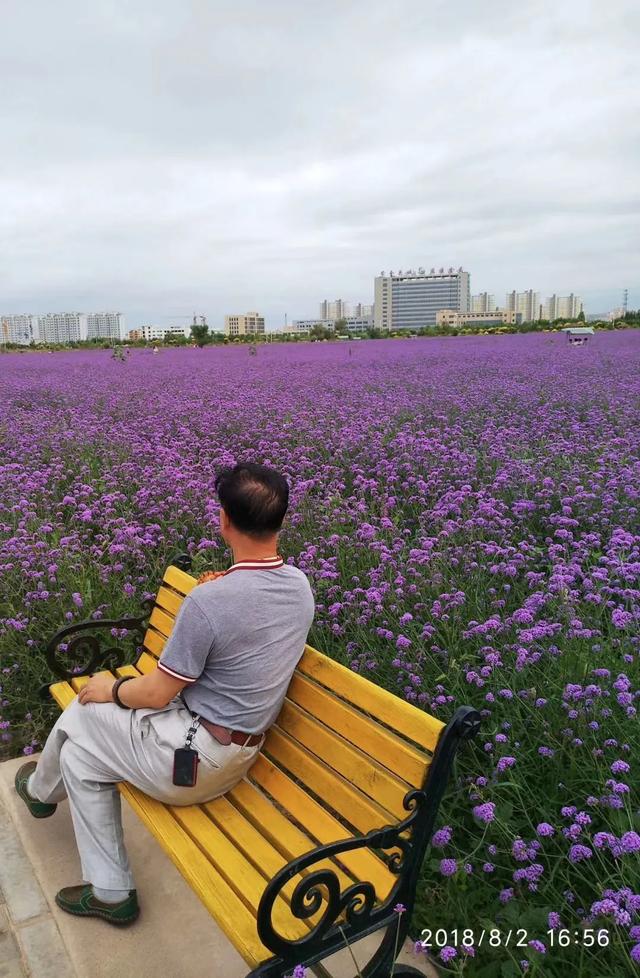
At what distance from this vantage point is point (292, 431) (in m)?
6.33

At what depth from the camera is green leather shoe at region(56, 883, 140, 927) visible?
6.83ft

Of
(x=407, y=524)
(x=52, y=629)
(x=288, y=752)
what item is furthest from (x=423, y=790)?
(x=407, y=524)

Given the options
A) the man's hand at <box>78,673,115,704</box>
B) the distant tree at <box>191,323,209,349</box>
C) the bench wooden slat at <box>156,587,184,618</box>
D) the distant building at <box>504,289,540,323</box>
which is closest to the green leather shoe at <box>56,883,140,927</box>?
the man's hand at <box>78,673,115,704</box>

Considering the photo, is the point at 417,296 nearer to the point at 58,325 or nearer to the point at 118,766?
the point at 58,325

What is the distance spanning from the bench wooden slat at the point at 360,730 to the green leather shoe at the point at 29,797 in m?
1.03

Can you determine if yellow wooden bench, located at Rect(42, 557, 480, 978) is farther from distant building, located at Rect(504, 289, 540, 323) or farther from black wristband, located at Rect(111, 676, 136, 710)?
distant building, located at Rect(504, 289, 540, 323)

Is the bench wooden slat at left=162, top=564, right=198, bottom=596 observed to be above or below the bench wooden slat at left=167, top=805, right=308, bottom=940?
above

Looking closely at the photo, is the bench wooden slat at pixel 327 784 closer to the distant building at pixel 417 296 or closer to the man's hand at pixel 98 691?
the man's hand at pixel 98 691

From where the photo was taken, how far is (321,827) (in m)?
1.86

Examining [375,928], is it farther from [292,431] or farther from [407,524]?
[292,431]

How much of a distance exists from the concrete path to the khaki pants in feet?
0.47

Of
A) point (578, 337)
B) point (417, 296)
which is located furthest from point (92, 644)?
point (417, 296)

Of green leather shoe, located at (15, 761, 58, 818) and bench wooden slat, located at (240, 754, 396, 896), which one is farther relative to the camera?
green leather shoe, located at (15, 761, 58, 818)

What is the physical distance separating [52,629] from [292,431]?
3.27m
